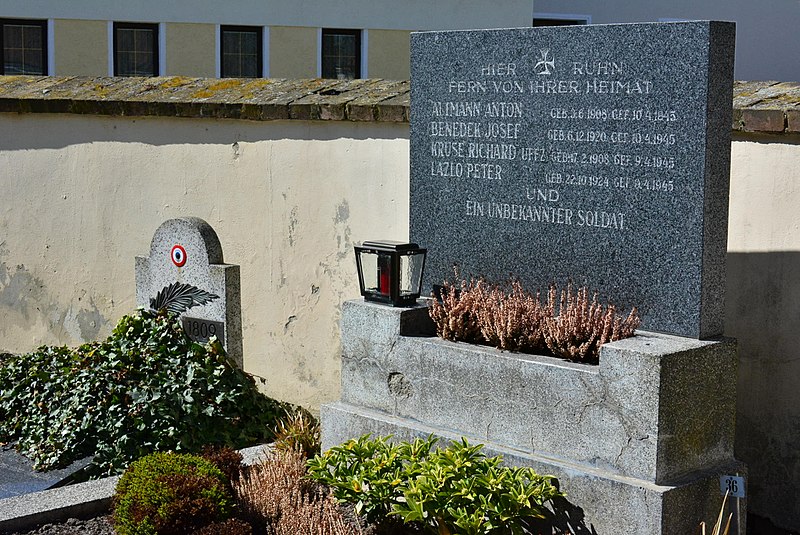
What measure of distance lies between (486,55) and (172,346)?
2.40 m

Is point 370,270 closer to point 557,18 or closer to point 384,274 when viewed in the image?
point 384,274

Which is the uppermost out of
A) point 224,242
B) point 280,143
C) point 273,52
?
point 273,52

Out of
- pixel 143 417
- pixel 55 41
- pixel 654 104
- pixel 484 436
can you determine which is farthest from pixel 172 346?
pixel 55 41

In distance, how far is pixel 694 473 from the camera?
183 inches

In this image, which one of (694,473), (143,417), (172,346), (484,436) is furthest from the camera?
(172,346)

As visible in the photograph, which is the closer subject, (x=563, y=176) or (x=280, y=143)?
(x=563, y=176)

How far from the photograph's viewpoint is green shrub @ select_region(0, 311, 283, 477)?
5.93 meters

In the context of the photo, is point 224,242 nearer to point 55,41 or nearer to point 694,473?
point 694,473

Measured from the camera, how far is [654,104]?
4.77 meters

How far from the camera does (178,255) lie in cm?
680

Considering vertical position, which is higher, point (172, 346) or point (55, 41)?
point (55, 41)

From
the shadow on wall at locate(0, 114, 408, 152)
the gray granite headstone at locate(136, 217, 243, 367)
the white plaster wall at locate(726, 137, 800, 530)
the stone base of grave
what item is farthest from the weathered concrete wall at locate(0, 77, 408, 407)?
the white plaster wall at locate(726, 137, 800, 530)

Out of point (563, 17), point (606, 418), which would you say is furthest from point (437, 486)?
point (563, 17)

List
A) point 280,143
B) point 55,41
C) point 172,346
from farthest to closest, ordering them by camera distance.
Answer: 1. point 55,41
2. point 280,143
3. point 172,346
